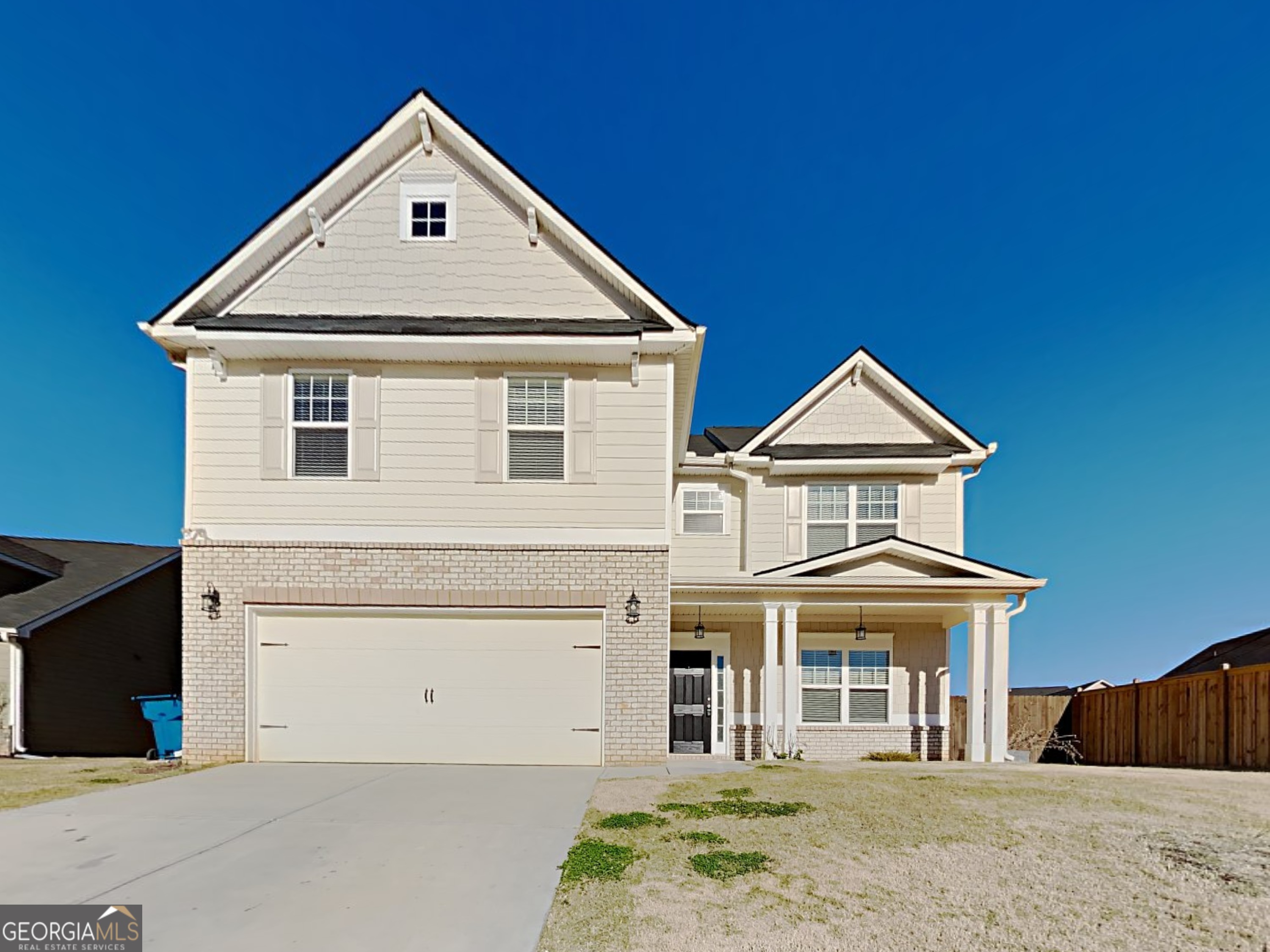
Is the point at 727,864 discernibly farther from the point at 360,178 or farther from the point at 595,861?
the point at 360,178

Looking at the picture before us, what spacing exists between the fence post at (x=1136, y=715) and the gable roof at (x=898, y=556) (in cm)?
404

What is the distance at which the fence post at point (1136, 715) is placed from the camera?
14609 millimetres

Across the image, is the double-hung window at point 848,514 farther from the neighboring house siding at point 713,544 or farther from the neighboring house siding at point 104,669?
the neighboring house siding at point 104,669

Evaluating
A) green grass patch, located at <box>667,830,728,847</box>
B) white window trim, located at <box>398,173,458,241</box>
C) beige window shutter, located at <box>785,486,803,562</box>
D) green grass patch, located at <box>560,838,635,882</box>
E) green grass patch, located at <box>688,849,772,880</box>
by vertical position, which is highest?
white window trim, located at <box>398,173,458,241</box>

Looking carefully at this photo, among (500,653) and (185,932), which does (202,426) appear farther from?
(185,932)

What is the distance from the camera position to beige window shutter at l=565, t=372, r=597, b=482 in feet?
35.5

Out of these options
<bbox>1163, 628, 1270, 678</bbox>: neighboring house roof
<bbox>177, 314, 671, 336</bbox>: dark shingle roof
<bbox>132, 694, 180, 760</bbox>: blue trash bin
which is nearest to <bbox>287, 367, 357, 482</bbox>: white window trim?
<bbox>177, 314, 671, 336</bbox>: dark shingle roof

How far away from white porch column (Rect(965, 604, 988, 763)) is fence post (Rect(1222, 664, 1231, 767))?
365cm

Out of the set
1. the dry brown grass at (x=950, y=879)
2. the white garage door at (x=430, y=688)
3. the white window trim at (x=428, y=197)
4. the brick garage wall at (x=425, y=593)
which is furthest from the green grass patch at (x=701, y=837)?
the white window trim at (x=428, y=197)

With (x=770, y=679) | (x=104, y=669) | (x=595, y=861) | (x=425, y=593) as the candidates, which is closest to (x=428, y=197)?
(x=425, y=593)

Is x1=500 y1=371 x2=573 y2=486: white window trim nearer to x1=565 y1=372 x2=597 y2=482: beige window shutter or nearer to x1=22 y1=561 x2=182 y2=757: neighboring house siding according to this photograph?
x1=565 y1=372 x2=597 y2=482: beige window shutter

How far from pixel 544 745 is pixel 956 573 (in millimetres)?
8170

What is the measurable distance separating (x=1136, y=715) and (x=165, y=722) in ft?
58.8

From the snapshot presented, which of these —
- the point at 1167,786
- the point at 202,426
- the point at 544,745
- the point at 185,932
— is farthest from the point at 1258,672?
the point at 202,426
